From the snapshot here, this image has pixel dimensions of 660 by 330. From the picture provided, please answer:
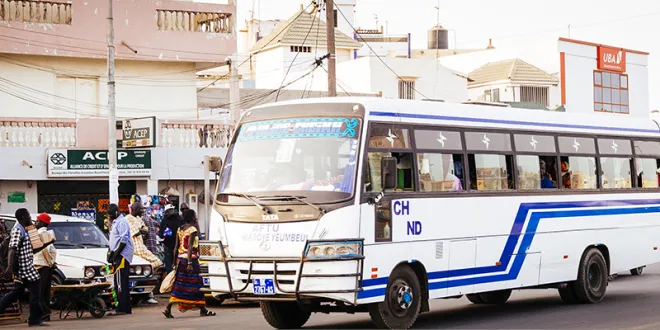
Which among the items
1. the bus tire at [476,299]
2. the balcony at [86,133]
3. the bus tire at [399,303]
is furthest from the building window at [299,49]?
the bus tire at [399,303]

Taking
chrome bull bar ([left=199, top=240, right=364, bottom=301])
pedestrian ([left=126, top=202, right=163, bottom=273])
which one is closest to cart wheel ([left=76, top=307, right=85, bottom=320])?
pedestrian ([left=126, top=202, right=163, bottom=273])

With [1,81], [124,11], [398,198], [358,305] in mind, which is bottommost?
[358,305]

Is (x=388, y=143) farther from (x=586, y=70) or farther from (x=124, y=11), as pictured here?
(x=586, y=70)

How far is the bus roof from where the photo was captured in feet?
43.8

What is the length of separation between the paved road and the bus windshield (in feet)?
7.61

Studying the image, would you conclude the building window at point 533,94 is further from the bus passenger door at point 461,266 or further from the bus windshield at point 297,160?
the bus windshield at point 297,160

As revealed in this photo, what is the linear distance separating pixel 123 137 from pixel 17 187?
298 cm

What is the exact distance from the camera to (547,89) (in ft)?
165

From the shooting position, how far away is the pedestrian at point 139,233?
1869 cm

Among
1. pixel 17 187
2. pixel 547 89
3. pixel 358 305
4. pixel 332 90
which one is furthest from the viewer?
pixel 547 89

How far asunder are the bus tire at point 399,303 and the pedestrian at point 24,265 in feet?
17.5

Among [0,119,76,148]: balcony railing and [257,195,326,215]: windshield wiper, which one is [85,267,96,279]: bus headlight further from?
[0,119,76,148]: balcony railing

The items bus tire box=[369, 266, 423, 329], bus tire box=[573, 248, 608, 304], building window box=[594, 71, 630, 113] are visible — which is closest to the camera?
bus tire box=[369, 266, 423, 329]

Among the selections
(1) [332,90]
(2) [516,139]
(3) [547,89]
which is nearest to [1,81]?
(1) [332,90]
